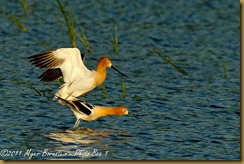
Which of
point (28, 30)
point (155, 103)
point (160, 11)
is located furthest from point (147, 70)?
point (160, 11)

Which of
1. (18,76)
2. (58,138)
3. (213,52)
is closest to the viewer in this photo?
(58,138)

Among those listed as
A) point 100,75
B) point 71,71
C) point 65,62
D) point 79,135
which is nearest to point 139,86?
point 100,75

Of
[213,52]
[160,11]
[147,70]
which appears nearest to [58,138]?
[147,70]

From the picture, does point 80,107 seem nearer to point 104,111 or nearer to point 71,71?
point 104,111

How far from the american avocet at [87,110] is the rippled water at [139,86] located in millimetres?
248

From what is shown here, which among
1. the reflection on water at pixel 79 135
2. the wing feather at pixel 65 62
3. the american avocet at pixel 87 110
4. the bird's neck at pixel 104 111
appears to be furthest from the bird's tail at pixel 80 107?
the wing feather at pixel 65 62

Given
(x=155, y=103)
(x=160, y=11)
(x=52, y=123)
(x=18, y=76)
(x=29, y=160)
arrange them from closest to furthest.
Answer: (x=29, y=160)
(x=52, y=123)
(x=155, y=103)
(x=18, y=76)
(x=160, y=11)

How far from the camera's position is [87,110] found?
43.5 feet

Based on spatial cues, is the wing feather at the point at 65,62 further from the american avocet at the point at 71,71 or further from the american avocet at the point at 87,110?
the american avocet at the point at 87,110

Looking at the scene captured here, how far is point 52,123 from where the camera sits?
1373cm

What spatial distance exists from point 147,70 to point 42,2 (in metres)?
6.68

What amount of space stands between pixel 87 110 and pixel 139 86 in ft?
11.0

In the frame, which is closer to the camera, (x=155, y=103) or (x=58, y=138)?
(x=58, y=138)

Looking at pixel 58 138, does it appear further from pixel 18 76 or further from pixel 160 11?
pixel 160 11
